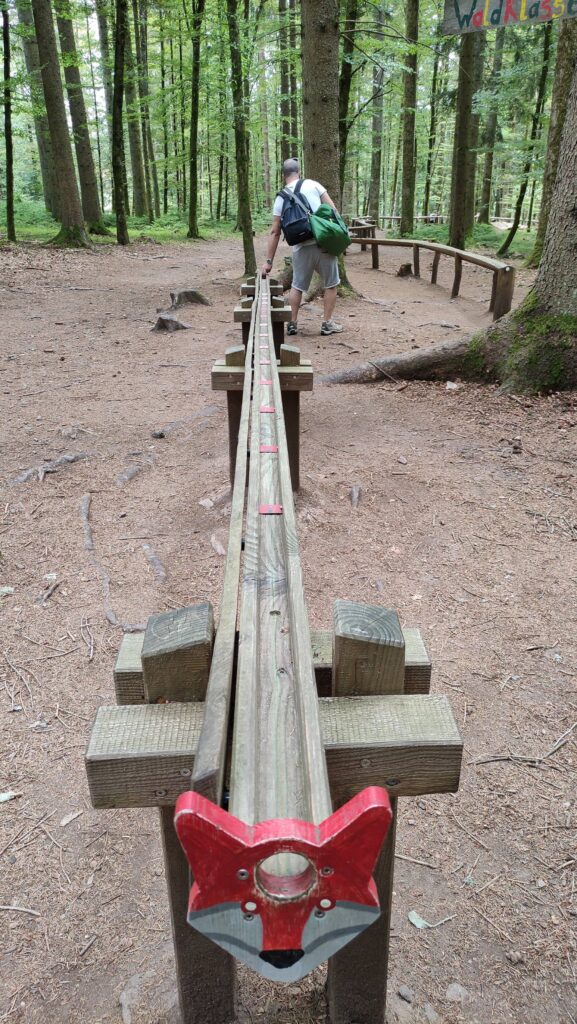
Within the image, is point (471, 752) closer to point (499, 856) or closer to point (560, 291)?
point (499, 856)

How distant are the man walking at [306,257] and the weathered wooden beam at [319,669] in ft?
20.3

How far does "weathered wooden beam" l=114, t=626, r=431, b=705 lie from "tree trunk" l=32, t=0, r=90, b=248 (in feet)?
54.2

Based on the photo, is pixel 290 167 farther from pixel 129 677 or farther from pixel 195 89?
pixel 195 89

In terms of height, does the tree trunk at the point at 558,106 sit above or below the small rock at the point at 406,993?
above

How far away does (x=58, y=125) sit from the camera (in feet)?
48.6

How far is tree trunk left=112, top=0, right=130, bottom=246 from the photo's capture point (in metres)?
15.6

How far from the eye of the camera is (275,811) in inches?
34.3

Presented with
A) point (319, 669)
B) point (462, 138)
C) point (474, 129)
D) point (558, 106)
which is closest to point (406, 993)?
point (319, 669)

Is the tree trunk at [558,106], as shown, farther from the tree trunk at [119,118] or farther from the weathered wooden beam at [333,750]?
the weathered wooden beam at [333,750]

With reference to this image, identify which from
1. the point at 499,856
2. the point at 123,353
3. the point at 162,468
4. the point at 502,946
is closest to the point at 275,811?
the point at 502,946

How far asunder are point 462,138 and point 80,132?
36.3ft

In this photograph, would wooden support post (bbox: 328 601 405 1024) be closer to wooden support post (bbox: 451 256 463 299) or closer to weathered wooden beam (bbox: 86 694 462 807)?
weathered wooden beam (bbox: 86 694 462 807)

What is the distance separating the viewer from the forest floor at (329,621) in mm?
2033

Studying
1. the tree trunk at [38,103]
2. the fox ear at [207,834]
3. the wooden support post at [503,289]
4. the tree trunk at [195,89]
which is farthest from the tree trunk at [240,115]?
the fox ear at [207,834]
